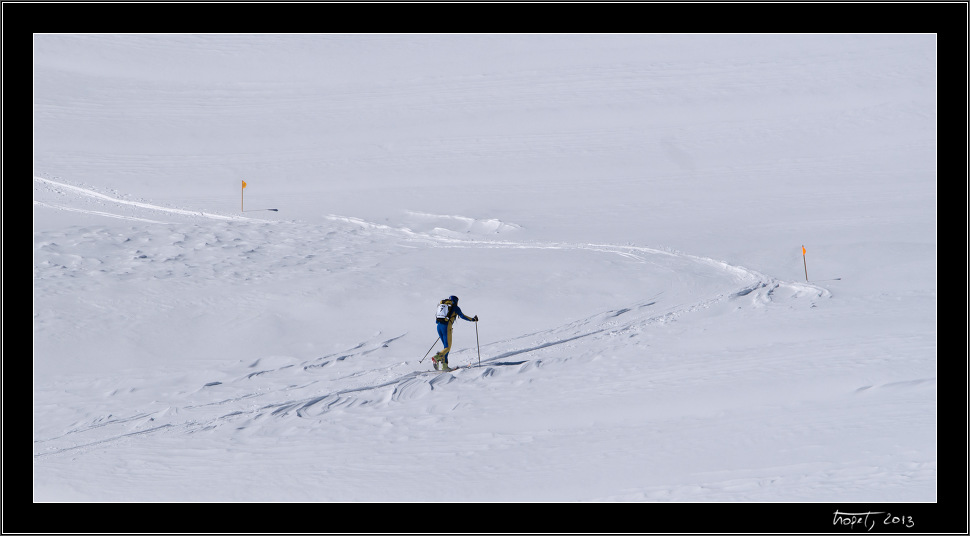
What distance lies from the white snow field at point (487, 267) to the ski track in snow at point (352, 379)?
5 cm

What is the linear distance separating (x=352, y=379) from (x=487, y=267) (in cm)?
476

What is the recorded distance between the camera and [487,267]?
1498cm

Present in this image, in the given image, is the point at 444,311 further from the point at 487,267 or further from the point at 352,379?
the point at 487,267

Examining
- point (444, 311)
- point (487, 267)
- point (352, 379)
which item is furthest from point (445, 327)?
point (487, 267)

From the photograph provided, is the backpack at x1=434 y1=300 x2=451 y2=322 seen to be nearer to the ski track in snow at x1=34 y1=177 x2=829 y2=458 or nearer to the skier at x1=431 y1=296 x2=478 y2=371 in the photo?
the skier at x1=431 y1=296 x2=478 y2=371

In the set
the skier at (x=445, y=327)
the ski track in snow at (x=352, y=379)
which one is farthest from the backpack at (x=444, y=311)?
the ski track in snow at (x=352, y=379)

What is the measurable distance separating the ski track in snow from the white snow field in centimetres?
5

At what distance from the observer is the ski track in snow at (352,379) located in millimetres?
9352

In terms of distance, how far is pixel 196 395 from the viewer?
10.2 metres

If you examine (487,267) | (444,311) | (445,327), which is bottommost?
(445,327)

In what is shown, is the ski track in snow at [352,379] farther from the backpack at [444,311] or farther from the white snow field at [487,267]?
the backpack at [444,311]

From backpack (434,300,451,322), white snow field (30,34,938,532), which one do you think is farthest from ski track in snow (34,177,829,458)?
backpack (434,300,451,322)

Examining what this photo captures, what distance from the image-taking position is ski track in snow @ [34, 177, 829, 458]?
9.35 metres

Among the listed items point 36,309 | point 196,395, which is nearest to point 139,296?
point 36,309
